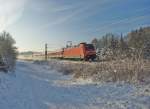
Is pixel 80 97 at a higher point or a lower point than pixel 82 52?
lower

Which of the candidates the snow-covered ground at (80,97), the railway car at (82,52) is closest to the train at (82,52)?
the railway car at (82,52)

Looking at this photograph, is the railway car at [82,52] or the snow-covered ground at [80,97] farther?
the railway car at [82,52]

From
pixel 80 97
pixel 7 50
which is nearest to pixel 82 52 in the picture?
pixel 7 50

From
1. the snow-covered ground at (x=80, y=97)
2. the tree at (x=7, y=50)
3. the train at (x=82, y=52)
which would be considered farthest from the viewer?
the train at (x=82, y=52)

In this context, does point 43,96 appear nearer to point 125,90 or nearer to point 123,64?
point 125,90

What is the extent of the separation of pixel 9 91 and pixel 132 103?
16.8 feet

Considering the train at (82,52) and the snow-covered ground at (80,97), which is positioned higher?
the train at (82,52)

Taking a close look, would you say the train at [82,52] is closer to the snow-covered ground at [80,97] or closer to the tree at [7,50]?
the tree at [7,50]

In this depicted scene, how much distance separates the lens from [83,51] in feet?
129

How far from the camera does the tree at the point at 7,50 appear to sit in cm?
2005

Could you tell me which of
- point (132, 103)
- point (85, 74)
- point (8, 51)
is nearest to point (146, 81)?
point (132, 103)

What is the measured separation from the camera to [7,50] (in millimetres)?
21016

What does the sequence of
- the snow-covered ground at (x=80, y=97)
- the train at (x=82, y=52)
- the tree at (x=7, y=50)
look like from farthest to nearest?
the train at (x=82, y=52)
the tree at (x=7, y=50)
the snow-covered ground at (x=80, y=97)

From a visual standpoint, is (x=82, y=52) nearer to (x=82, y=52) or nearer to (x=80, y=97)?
(x=82, y=52)
